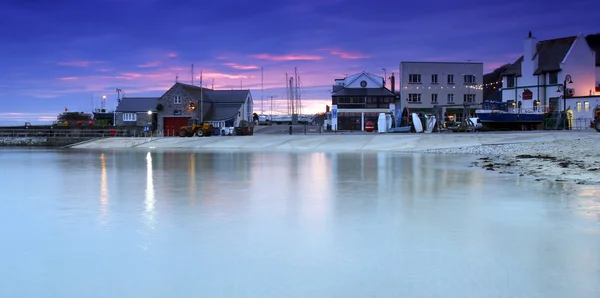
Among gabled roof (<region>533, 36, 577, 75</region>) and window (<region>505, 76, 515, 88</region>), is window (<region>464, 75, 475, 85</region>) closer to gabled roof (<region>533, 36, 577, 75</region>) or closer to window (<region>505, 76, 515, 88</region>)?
window (<region>505, 76, 515, 88</region>)

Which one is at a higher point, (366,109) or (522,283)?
(366,109)

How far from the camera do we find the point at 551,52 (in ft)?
204

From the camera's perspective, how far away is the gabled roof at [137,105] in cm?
8244

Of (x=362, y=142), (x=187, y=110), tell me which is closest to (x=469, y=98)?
(x=362, y=142)

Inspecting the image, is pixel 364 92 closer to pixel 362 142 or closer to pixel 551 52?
pixel 551 52

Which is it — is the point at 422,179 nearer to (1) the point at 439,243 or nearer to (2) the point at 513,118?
(1) the point at 439,243

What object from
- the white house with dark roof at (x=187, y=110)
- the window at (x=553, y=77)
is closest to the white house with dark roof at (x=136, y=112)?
the white house with dark roof at (x=187, y=110)

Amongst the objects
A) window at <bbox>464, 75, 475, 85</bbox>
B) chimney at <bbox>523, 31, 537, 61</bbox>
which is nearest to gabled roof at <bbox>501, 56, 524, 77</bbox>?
chimney at <bbox>523, 31, 537, 61</bbox>

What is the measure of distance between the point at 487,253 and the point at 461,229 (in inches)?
71.0

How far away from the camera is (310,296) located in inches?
234

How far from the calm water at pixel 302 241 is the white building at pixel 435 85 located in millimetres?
59566

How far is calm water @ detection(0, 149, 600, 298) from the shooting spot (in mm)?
6332

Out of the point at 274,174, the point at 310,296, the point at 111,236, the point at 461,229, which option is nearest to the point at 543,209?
the point at 461,229

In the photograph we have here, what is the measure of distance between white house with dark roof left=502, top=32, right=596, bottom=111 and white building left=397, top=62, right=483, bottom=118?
10226 millimetres
